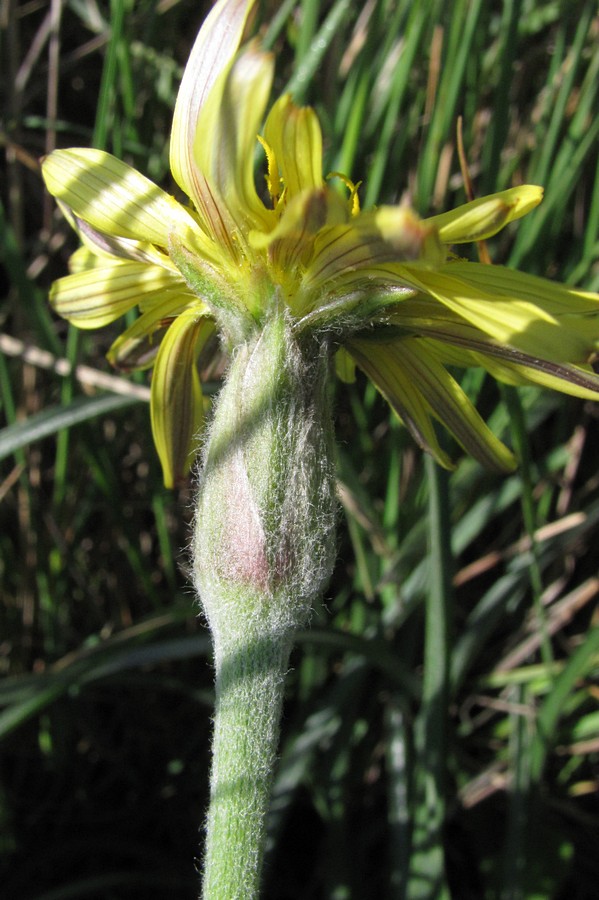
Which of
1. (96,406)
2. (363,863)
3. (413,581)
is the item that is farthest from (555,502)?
(96,406)

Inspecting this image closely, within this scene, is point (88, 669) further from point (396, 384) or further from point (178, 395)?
point (396, 384)

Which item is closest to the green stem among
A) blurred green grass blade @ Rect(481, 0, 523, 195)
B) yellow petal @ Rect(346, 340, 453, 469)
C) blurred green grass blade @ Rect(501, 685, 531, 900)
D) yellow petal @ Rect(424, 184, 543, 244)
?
yellow petal @ Rect(346, 340, 453, 469)

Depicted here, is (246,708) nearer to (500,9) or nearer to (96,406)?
(96,406)

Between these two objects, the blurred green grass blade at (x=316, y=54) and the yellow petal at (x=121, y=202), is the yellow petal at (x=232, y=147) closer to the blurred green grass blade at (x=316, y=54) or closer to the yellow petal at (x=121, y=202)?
the yellow petal at (x=121, y=202)

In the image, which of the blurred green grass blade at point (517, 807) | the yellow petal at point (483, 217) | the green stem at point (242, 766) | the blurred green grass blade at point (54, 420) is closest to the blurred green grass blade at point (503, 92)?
the yellow petal at point (483, 217)

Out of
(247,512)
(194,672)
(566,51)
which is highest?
(566,51)

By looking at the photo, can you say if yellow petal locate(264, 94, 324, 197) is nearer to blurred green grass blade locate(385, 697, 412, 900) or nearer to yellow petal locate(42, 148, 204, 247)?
yellow petal locate(42, 148, 204, 247)
